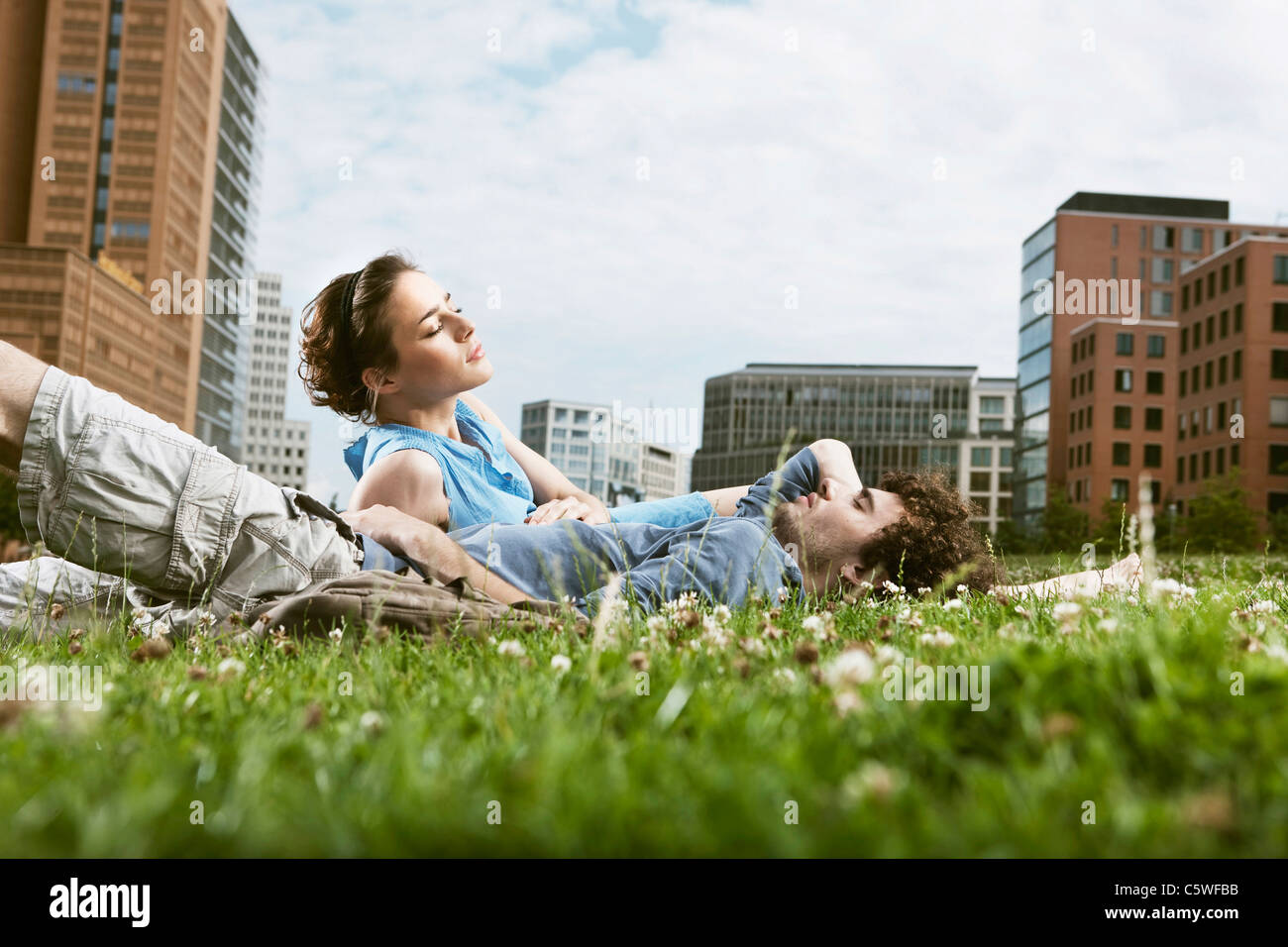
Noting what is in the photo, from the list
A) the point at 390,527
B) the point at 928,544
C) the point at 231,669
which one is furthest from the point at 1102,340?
the point at 231,669

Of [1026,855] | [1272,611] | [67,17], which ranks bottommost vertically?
[1026,855]

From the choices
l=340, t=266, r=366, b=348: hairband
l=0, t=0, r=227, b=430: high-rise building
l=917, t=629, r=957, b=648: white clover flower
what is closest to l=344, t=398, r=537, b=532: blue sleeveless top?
l=340, t=266, r=366, b=348: hairband

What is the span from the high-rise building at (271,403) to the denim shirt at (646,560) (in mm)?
187878

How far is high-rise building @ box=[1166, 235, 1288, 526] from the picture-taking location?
2837 inches

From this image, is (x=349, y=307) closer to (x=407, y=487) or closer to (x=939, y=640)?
(x=407, y=487)

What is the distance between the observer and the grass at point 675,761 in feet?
4.46

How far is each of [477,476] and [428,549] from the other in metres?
1.27

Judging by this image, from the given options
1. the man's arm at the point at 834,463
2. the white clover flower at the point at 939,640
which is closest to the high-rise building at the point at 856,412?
the man's arm at the point at 834,463

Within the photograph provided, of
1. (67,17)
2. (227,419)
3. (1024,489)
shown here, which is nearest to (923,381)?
(1024,489)

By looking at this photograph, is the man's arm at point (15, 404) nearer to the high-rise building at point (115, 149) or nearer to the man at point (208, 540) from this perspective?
the man at point (208, 540)
